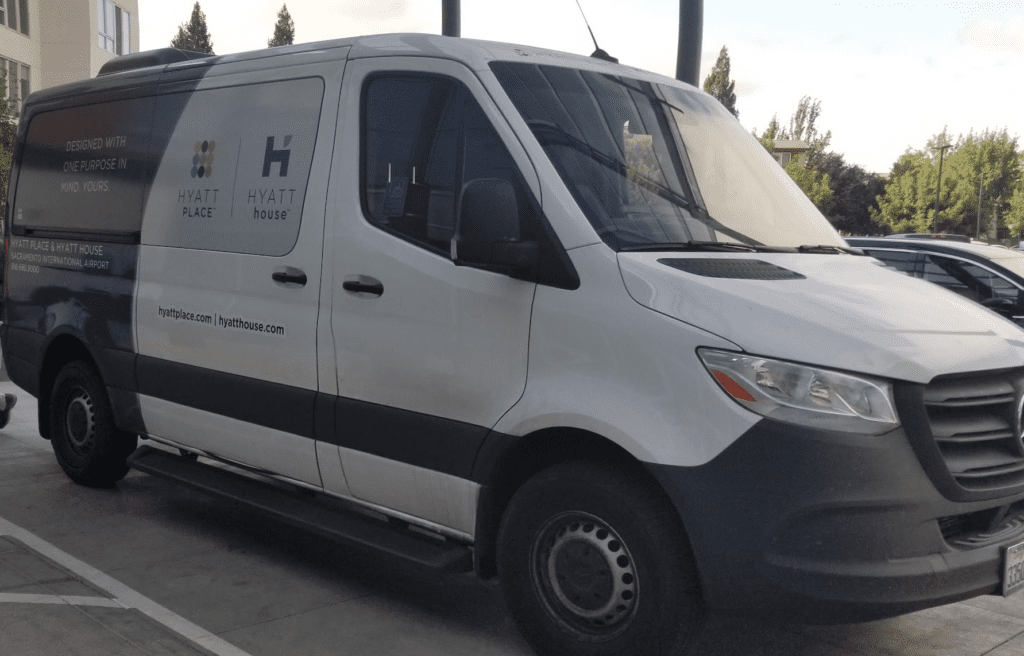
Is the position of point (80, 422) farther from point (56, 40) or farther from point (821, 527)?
point (56, 40)

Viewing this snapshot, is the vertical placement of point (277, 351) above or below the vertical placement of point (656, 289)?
below

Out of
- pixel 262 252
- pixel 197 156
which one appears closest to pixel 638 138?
pixel 262 252

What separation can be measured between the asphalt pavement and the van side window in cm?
160

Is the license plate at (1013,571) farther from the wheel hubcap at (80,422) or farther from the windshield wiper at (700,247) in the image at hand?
the wheel hubcap at (80,422)

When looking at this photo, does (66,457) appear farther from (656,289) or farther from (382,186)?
(656,289)

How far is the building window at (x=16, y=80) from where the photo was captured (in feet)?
112

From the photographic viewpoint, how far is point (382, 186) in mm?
4418

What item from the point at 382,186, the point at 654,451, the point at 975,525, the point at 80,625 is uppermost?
the point at 382,186

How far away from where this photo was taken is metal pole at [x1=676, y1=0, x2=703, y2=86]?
756cm

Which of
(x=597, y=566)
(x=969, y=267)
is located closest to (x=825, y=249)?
(x=597, y=566)

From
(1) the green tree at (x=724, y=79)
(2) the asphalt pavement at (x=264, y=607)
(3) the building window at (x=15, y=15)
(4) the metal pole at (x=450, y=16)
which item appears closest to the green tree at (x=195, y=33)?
(3) the building window at (x=15, y=15)

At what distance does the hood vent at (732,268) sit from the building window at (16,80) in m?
34.0

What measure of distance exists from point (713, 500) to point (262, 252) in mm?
2554

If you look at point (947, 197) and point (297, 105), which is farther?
point (947, 197)
